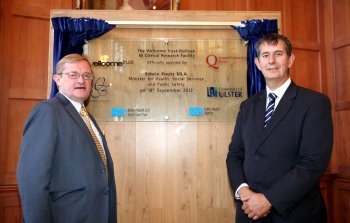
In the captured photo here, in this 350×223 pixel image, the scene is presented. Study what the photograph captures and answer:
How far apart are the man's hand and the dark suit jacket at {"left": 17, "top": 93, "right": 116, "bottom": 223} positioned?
0.73m

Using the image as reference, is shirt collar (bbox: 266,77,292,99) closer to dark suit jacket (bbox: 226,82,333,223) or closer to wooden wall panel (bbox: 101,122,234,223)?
dark suit jacket (bbox: 226,82,333,223)

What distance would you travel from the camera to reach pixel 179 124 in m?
2.61

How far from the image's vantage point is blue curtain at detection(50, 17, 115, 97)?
8.00ft

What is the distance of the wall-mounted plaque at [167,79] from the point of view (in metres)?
2.60

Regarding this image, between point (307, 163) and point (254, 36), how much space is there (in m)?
1.29

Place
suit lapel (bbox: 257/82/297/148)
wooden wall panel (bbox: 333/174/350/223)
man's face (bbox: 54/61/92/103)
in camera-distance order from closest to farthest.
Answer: suit lapel (bbox: 257/82/297/148) → man's face (bbox: 54/61/92/103) → wooden wall panel (bbox: 333/174/350/223)

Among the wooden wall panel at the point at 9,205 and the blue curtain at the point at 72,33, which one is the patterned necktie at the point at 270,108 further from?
the wooden wall panel at the point at 9,205

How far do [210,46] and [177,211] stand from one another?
1364mm

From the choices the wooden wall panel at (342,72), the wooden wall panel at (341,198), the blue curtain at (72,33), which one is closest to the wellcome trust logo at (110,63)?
the blue curtain at (72,33)

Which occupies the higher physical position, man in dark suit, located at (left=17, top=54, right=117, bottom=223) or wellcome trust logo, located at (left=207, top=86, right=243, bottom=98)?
wellcome trust logo, located at (left=207, top=86, right=243, bottom=98)

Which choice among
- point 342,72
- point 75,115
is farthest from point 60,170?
point 342,72

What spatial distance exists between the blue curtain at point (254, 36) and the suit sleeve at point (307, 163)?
0.93m

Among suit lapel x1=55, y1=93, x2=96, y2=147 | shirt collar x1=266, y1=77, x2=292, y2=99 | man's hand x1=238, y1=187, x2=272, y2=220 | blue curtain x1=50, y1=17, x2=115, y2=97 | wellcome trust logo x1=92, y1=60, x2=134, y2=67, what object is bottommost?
man's hand x1=238, y1=187, x2=272, y2=220

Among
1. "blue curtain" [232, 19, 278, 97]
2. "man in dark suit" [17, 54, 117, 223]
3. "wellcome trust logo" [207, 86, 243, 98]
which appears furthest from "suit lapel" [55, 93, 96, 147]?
"blue curtain" [232, 19, 278, 97]
